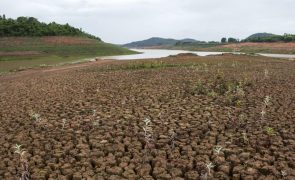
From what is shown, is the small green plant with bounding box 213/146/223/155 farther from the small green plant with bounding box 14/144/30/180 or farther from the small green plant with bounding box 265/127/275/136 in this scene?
the small green plant with bounding box 14/144/30/180

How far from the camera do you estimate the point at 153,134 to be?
306 inches

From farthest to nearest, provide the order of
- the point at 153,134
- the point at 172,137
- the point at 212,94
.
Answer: the point at 212,94 < the point at 153,134 < the point at 172,137

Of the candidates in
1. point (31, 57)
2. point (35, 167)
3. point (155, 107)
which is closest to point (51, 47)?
point (31, 57)

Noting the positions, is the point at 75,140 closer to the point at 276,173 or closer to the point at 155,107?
the point at 155,107

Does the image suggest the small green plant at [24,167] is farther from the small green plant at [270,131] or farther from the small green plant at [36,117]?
the small green plant at [270,131]

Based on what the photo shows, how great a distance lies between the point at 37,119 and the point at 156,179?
14.2ft

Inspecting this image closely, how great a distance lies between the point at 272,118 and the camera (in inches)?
345

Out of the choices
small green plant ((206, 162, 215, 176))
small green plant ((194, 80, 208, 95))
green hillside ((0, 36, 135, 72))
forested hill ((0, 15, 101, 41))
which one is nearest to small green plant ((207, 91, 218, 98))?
small green plant ((194, 80, 208, 95))

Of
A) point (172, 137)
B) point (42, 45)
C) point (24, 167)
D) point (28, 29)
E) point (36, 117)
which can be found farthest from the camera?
point (28, 29)

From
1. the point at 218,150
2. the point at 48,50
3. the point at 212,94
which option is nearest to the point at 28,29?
the point at 48,50

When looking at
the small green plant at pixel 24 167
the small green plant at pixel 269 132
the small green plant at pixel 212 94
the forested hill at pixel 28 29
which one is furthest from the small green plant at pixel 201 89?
the forested hill at pixel 28 29

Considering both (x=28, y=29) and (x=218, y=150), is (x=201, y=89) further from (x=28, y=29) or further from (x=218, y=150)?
(x=28, y=29)

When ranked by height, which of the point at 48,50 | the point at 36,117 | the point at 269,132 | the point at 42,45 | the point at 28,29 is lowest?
the point at 269,132

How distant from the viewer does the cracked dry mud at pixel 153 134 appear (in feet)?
19.9
